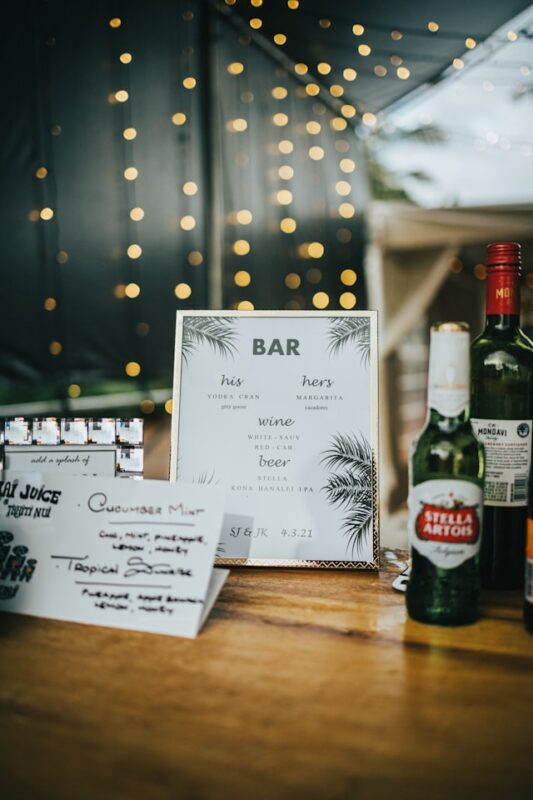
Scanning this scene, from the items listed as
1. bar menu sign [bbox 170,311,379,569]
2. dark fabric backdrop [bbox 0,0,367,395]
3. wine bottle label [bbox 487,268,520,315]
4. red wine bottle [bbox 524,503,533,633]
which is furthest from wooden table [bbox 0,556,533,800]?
dark fabric backdrop [bbox 0,0,367,395]

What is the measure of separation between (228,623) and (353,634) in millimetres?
133

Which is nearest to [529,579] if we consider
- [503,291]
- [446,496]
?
[446,496]

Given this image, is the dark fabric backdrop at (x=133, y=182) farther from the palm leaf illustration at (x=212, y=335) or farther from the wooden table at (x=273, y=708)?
the wooden table at (x=273, y=708)

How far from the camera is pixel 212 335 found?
869mm

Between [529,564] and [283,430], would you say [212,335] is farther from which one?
[529,564]

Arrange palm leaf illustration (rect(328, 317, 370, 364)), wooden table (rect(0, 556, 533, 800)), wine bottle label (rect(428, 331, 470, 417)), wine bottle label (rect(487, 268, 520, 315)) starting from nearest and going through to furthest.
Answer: wooden table (rect(0, 556, 533, 800)) → wine bottle label (rect(428, 331, 470, 417)) → wine bottle label (rect(487, 268, 520, 315)) → palm leaf illustration (rect(328, 317, 370, 364))

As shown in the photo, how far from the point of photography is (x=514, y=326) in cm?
76

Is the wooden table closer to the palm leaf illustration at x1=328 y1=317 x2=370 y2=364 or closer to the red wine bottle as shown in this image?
the red wine bottle

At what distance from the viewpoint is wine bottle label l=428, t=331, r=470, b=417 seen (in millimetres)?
609

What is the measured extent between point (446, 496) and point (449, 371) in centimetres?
13

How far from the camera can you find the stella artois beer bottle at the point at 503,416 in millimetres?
736

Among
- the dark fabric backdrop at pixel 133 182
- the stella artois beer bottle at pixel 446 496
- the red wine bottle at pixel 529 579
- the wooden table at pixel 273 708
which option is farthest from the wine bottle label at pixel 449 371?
the dark fabric backdrop at pixel 133 182

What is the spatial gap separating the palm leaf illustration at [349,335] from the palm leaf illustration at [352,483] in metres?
0.12

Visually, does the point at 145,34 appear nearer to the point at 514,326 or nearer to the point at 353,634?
the point at 514,326
